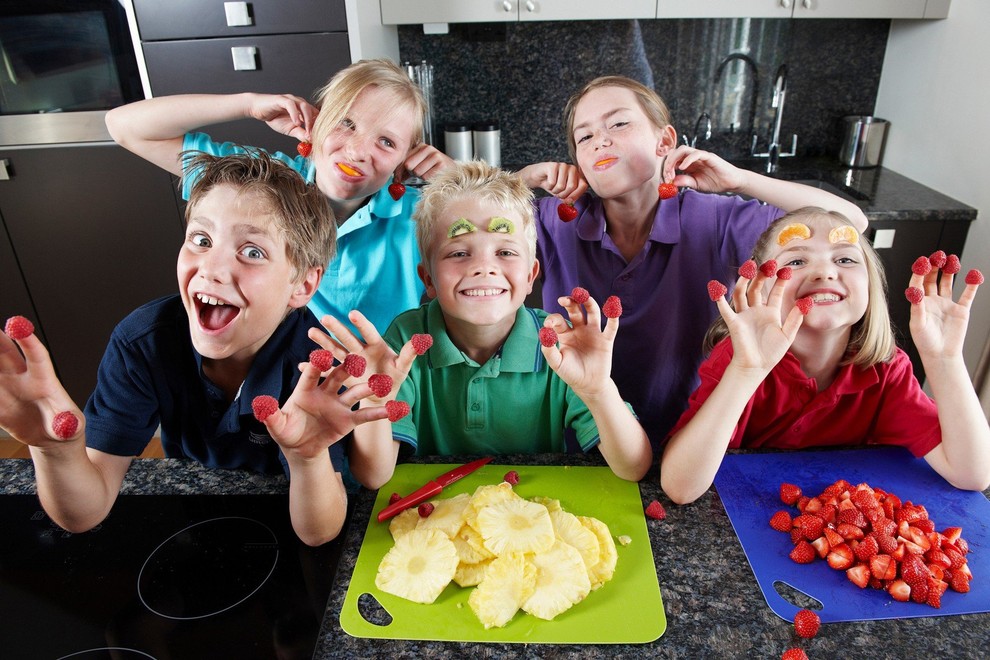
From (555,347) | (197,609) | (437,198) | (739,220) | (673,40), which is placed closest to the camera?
(197,609)

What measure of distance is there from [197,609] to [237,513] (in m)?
0.17

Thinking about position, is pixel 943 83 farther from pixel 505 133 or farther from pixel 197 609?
pixel 197 609

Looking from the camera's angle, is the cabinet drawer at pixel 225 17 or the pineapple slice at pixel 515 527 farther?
the cabinet drawer at pixel 225 17

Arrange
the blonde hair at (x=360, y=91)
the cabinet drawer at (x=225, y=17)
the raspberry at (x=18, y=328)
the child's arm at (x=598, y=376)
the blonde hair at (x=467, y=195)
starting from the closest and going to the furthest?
the raspberry at (x=18, y=328), the child's arm at (x=598, y=376), the blonde hair at (x=467, y=195), the blonde hair at (x=360, y=91), the cabinet drawer at (x=225, y=17)

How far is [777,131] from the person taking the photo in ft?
8.50

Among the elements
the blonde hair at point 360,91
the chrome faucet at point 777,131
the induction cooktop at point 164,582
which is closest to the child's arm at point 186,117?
the blonde hair at point 360,91

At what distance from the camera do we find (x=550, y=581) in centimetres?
76

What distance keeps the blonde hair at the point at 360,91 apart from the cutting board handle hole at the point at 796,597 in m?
1.05

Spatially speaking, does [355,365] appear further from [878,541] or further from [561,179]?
[561,179]

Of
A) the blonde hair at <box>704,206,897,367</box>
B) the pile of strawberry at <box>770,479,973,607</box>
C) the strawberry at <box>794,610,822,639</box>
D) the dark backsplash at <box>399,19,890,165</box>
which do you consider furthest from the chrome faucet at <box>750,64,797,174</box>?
the strawberry at <box>794,610,822,639</box>

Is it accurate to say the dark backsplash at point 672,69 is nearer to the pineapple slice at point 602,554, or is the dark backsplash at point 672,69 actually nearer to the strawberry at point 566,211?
the strawberry at point 566,211

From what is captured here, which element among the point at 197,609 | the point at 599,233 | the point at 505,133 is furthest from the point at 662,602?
the point at 505,133

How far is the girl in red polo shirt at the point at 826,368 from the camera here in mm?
913

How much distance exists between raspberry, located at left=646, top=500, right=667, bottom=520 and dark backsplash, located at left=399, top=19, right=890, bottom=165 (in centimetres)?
204
